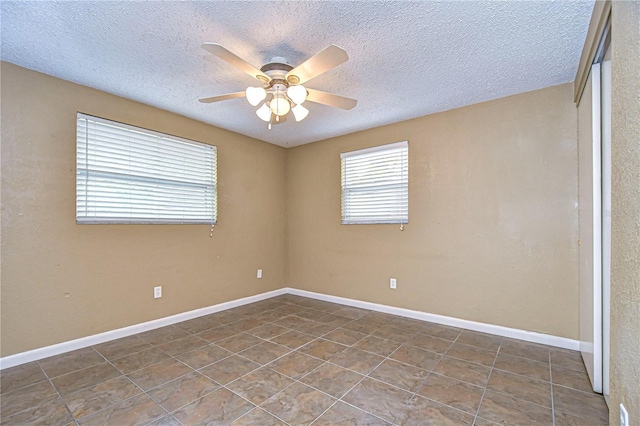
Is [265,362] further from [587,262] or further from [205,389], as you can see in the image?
[587,262]

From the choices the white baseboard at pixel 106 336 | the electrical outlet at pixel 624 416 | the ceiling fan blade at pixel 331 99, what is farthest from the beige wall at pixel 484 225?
the electrical outlet at pixel 624 416

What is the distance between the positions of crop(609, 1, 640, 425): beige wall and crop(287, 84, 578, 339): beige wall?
162cm

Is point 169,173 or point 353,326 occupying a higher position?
point 169,173

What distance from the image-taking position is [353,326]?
129 inches

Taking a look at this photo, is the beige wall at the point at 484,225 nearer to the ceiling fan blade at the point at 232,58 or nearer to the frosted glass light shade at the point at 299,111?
the frosted glass light shade at the point at 299,111

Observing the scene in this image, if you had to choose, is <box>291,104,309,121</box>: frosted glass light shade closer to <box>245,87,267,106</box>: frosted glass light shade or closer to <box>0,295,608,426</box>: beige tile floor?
<box>245,87,267,106</box>: frosted glass light shade

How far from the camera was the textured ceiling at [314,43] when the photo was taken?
69.2 inches

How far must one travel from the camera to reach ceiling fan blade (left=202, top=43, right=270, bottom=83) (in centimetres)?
162

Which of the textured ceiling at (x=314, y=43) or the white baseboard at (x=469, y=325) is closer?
the textured ceiling at (x=314, y=43)

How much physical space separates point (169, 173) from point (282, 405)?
271 cm

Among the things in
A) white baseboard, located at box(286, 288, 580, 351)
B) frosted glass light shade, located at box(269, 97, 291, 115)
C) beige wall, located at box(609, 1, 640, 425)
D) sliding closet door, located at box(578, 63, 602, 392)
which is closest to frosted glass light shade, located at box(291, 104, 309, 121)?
frosted glass light shade, located at box(269, 97, 291, 115)

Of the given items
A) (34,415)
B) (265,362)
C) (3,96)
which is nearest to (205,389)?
(265,362)

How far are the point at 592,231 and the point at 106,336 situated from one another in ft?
13.5

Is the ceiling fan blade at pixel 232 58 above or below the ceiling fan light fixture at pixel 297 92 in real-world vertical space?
above
